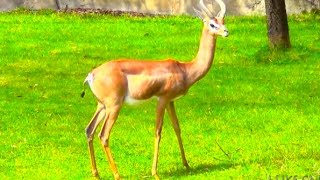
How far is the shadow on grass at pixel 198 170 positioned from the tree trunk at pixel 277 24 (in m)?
6.75

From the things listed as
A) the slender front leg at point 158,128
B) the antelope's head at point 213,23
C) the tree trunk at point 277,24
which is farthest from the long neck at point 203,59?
the tree trunk at point 277,24

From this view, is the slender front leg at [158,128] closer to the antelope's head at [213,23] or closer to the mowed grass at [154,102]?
the mowed grass at [154,102]

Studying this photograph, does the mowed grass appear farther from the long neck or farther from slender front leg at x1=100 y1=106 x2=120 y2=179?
the long neck

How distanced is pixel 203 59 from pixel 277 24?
710 centimetres

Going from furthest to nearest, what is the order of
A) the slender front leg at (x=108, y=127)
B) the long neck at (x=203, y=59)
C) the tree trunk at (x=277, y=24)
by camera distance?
the tree trunk at (x=277, y=24)
the long neck at (x=203, y=59)
the slender front leg at (x=108, y=127)

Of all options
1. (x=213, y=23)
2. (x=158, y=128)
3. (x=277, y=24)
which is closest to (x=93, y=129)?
(x=158, y=128)

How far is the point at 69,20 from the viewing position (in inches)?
766

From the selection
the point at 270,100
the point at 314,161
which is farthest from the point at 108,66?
the point at 270,100

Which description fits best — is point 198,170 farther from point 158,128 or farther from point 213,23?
point 213,23

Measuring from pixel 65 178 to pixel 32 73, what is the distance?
5.91 metres

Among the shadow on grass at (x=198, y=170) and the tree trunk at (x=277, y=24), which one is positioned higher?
the shadow on grass at (x=198, y=170)

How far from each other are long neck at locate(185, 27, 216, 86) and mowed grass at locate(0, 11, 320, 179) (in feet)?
3.22

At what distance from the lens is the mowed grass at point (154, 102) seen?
32.8 ft

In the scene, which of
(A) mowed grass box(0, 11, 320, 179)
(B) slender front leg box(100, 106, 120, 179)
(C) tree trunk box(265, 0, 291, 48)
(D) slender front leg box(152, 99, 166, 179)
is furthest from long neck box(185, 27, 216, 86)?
(C) tree trunk box(265, 0, 291, 48)
